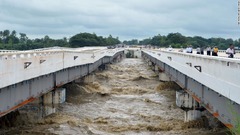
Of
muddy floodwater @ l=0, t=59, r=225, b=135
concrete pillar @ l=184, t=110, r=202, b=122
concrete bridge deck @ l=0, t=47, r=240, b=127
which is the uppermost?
concrete bridge deck @ l=0, t=47, r=240, b=127

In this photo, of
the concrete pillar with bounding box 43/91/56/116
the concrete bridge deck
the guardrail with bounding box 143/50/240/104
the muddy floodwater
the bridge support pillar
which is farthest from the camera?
the concrete pillar with bounding box 43/91/56/116

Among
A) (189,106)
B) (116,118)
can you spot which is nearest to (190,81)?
(189,106)

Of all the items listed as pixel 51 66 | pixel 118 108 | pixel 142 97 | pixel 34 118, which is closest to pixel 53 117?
pixel 34 118

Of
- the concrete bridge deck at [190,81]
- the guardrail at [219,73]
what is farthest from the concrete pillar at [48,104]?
the guardrail at [219,73]

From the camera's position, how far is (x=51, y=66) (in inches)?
890

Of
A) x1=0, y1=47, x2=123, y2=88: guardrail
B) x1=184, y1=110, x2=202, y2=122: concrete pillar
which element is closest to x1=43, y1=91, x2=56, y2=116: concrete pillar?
x1=0, y1=47, x2=123, y2=88: guardrail

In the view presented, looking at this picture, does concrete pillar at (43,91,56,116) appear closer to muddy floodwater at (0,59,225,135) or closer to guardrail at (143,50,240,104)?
muddy floodwater at (0,59,225,135)

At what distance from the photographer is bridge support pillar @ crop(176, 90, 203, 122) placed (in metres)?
23.9

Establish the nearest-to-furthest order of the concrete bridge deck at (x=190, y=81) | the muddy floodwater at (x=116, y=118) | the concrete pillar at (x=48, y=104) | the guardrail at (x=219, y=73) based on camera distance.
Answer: the guardrail at (x=219, y=73) → the concrete bridge deck at (x=190, y=81) → the muddy floodwater at (x=116, y=118) → the concrete pillar at (x=48, y=104)

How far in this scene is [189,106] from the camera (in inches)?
1015

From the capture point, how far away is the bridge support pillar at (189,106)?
23.9 meters

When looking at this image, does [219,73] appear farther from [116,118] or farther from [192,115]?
[116,118]

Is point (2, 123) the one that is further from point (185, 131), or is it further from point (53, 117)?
point (185, 131)

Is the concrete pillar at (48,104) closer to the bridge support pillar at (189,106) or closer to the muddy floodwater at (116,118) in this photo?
the muddy floodwater at (116,118)
